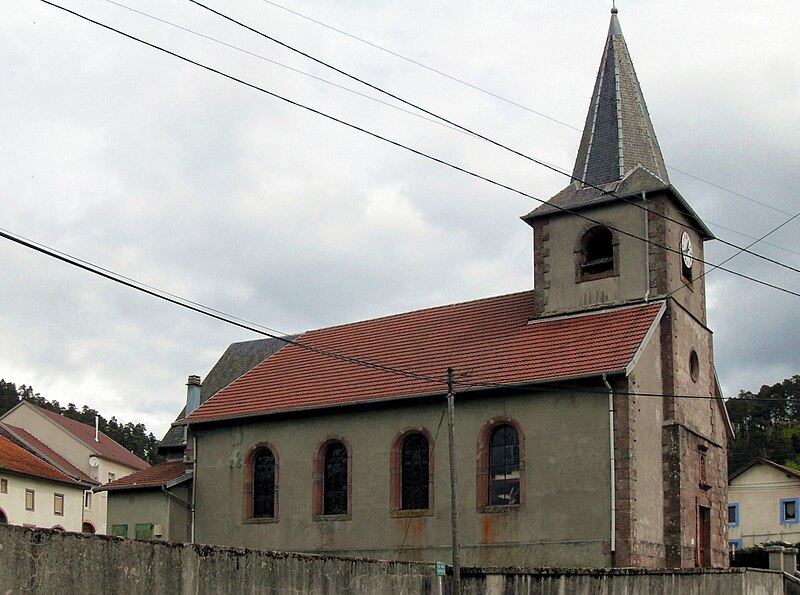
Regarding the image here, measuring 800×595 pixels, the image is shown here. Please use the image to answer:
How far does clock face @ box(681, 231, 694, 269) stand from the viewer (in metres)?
29.6

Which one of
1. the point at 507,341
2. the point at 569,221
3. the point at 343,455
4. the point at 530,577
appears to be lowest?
the point at 530,577

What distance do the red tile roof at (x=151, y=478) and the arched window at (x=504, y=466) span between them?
10988mm

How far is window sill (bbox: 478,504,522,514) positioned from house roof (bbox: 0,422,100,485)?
4066 centimetres

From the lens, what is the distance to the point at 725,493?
3028 centimetres

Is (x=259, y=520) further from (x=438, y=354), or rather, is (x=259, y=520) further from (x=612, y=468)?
(x=612, y=468)

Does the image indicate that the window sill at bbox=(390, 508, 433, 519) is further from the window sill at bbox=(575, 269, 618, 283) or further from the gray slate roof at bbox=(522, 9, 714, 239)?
the gray slate roof at bbox=(522, 9, 714, 239)

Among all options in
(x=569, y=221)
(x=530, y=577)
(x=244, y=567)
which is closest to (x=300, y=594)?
(x=244, y=567)

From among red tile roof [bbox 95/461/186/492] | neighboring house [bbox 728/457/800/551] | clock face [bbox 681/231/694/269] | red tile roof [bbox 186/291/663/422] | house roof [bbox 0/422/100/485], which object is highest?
clock face [bbox 681/231/694/269]

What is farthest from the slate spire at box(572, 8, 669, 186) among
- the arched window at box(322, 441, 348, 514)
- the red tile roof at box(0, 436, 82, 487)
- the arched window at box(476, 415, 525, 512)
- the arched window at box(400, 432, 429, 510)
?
the red tile roof at box(0, 436, 82, 487)

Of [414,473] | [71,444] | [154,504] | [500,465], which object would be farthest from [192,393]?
[71,444]

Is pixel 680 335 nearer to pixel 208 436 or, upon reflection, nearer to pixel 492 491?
pixel 492 491

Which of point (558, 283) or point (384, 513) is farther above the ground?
point (558, 283)

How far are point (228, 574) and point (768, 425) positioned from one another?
325ft

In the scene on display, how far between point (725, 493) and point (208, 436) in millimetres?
15806
